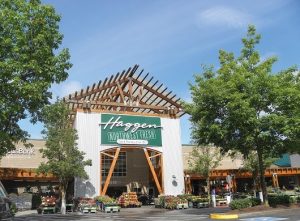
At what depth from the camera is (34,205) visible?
1515 inches

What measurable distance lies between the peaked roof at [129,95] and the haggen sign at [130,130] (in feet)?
4.16

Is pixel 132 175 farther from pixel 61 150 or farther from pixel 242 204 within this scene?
pixel 242 204

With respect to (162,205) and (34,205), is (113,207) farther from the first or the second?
(34,205)

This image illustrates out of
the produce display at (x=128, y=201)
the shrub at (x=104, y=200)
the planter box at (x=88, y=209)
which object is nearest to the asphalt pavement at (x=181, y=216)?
the planter box at (x=88, y=209)

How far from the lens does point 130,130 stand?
3778 centimetres

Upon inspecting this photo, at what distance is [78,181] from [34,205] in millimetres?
7988

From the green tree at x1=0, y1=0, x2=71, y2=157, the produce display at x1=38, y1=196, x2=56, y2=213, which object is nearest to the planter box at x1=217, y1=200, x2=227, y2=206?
the produce display at x1=38, y1=196, x2=56, y2=213

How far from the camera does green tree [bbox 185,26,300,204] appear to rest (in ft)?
69.0

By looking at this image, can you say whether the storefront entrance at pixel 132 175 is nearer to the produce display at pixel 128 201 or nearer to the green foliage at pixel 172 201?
the produce display at pixel 128 201

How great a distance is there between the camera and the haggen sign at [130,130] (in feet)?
121

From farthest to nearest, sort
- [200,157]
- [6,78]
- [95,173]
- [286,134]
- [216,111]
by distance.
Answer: [200,157]
[95,173]
[216,111]
[286,134]
[6,78]

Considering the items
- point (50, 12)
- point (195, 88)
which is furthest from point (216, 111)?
point (50, 12)

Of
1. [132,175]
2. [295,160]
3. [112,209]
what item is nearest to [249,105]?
[112,209]

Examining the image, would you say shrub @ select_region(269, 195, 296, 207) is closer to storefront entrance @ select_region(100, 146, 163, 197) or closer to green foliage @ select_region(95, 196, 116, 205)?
green foliage @ select_region(95, 196, 116, 205)
